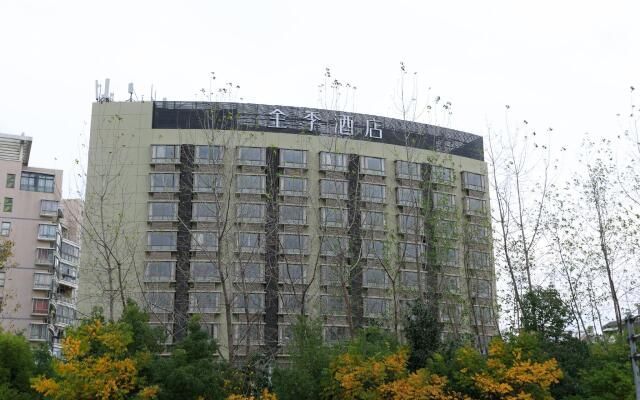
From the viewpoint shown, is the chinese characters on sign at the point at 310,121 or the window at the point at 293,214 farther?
the chinese characters on sign at the point at 310,121

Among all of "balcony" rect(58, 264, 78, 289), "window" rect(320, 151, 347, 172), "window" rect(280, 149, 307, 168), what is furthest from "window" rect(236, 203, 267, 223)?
"balcony" rect(58, 264, 78, 289)

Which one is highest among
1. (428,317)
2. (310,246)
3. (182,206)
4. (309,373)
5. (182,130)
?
(182,130)

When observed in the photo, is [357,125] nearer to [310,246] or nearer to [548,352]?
[310,246]

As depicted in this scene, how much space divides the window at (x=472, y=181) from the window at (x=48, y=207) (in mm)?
23428

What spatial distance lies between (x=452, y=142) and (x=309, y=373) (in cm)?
2517

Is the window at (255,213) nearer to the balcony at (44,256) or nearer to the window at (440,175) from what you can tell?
the window at (440,175)

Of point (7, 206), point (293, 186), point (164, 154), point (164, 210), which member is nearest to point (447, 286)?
point (293, 186)

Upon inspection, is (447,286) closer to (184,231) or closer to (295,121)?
(184,231)

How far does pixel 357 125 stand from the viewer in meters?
33.4

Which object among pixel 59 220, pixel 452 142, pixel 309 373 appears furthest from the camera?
pixel 59 220

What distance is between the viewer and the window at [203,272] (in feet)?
97.0

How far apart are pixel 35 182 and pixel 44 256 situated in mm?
4396

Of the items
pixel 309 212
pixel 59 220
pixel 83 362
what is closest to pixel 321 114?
pixel 309 212

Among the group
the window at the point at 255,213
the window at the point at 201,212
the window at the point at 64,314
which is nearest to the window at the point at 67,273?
the window at the point at 64,314
